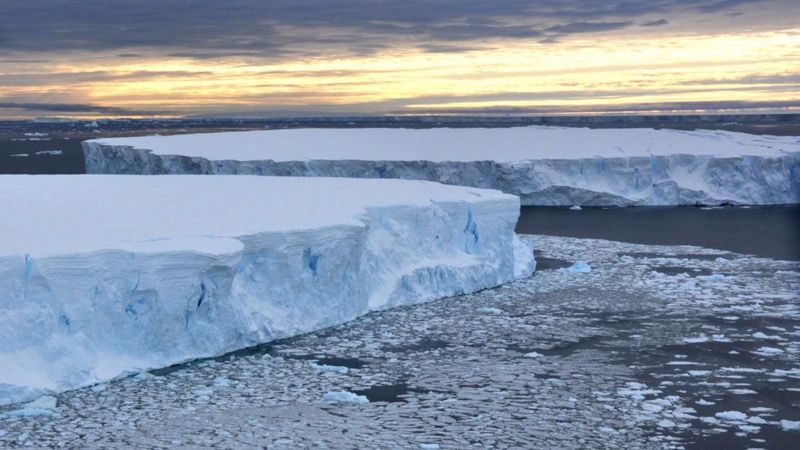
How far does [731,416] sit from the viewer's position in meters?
7.24

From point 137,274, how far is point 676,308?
642cm

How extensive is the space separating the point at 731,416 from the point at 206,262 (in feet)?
15.2

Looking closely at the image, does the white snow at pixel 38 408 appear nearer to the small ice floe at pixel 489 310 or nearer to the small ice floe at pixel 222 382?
A: the small ice floe at pixel 222 382

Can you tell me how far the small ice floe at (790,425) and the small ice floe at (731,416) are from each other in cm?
28

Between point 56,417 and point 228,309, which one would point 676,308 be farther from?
point 56,417

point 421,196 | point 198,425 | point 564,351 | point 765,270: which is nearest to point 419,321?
point 564,351

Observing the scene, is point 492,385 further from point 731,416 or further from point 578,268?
point 578,268

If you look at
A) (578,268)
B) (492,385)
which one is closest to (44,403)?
(492,385)

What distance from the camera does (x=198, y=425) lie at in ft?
22.8

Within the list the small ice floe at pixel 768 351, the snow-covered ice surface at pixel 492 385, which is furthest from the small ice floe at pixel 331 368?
the small ice floe at pixel 768 351

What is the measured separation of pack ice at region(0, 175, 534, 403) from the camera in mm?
7930

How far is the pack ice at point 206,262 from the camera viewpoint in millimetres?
7930

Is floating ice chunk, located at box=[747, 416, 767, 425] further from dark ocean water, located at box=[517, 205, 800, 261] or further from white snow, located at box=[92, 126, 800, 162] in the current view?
white snow, located at box=[92, 126, 800, 162]

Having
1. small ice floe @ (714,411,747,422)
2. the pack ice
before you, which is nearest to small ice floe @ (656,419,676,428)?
small ice floe @ (714,411,747,422)
